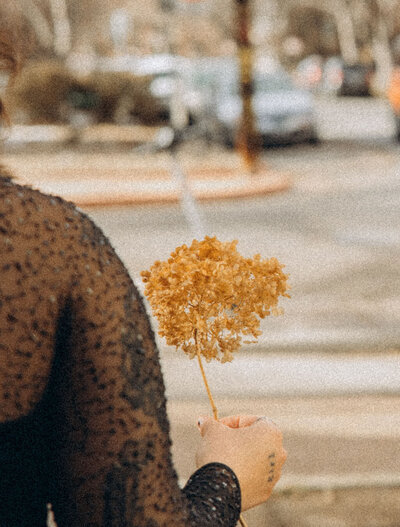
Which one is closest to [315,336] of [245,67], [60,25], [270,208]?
[270,208]

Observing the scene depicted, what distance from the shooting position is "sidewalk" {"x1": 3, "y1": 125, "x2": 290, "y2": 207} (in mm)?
12523

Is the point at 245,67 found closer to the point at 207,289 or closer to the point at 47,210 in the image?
the point at 207,289

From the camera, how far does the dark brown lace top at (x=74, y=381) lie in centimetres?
107

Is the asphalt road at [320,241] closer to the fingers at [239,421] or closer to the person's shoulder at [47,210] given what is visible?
the fingers at [239,421]

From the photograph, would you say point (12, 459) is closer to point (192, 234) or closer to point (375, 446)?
point (375, 446)

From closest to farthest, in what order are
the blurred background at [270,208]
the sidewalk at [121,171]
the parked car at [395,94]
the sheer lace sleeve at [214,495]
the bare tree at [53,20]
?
the sheer lace sleeve at [214,495] < the blurred background at [270,208] < the sidewalk at [121,171] < the parked car at [395,94] < the bare tree at [53,20]

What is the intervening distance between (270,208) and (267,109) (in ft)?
27.5

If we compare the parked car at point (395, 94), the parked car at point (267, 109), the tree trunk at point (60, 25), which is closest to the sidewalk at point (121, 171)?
the parked car at point (267, 109)

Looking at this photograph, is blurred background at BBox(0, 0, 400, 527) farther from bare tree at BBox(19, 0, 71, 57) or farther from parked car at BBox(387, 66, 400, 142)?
bare tree at BBox(19, 0, 71, 57)

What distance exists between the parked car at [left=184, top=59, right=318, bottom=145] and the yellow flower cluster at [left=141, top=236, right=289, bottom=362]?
58.5 feet

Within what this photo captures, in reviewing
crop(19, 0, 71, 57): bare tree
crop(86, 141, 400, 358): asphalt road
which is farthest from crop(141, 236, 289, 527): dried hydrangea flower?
crop(19, 0, 71, 57): bare tree

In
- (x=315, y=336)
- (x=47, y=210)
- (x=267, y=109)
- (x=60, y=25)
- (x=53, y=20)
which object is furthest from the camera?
(x=53, y=20)

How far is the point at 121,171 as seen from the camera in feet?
50.7

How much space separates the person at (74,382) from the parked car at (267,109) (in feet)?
59.6
